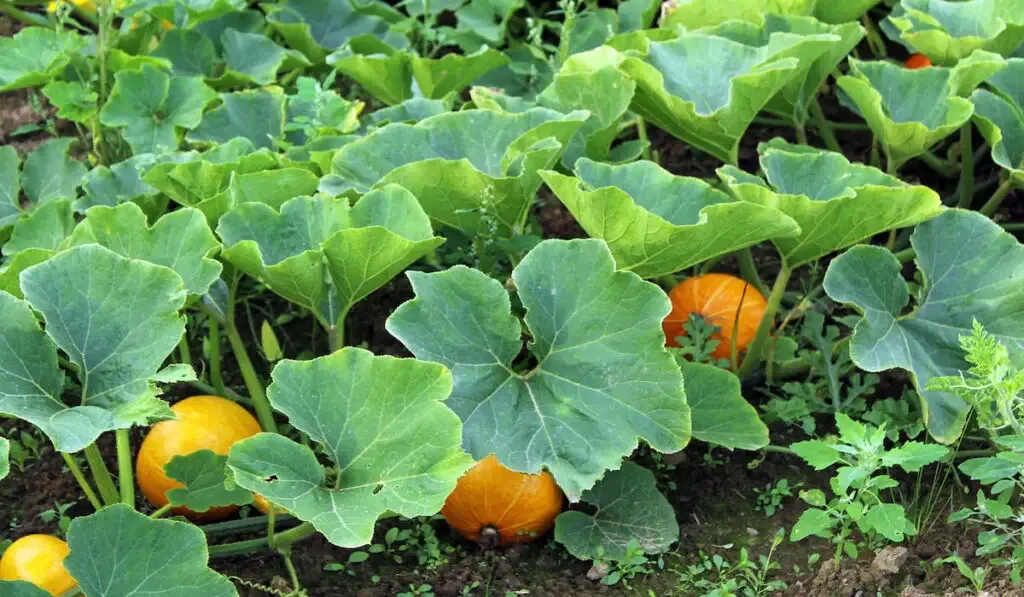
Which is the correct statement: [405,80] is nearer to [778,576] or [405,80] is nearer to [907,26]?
[907,26]

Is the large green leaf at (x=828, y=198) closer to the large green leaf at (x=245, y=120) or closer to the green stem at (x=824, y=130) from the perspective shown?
the green stem at (x=824, y=130)

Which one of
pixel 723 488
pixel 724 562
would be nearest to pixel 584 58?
pixel 723 488

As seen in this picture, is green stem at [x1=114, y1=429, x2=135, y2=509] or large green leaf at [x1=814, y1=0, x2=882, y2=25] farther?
large green leaf at [x1=814, y1=0, x2=882, y2=25]

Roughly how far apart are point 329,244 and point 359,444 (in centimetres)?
39

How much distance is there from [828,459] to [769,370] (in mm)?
609

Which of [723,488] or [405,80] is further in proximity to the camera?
[405,80]

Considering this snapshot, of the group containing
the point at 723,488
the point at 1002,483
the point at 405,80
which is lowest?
the point at 723,488

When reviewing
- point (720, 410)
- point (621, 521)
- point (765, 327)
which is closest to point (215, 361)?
point (621, 521)

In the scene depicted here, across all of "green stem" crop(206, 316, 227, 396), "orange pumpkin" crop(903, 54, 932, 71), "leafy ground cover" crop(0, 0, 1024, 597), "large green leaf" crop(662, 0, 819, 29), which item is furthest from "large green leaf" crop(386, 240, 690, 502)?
"orange pumpkin" crop(903, 54, 932, 71)

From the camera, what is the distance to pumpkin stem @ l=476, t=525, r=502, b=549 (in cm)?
228

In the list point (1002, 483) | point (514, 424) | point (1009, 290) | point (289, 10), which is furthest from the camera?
point (289, 10)

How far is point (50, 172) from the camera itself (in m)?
3.12

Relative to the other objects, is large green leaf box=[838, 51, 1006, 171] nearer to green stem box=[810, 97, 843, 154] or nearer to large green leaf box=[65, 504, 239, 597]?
green stem box=[810, 97, 843, 154]

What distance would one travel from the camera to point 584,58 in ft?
9.59
